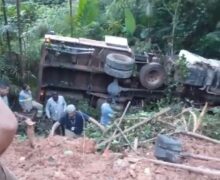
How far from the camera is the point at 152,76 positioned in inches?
507

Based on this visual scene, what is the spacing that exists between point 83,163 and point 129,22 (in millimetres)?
10118

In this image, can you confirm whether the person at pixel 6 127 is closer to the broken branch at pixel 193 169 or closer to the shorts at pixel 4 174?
the shorts at pixel 4 174

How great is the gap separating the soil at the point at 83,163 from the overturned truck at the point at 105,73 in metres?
5.90

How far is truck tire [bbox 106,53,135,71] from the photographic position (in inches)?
479

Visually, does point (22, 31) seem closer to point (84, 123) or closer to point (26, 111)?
point (26, 111)

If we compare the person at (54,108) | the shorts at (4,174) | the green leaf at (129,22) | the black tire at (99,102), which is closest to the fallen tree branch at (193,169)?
the shorts at (4,174)

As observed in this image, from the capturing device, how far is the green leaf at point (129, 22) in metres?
15.5

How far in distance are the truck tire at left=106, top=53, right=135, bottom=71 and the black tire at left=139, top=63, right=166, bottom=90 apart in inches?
17.8

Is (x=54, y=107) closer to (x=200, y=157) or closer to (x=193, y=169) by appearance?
(x=200, y=157)

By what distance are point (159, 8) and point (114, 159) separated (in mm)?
11146

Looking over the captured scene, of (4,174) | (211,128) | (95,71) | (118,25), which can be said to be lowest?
(95,71)

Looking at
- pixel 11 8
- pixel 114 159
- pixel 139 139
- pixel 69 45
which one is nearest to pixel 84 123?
pixel 139 139

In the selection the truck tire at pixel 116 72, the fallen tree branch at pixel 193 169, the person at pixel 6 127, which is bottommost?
the truck tire at pixel 116 72

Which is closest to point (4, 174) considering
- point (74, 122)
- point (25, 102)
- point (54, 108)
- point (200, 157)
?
point (200, 157)
